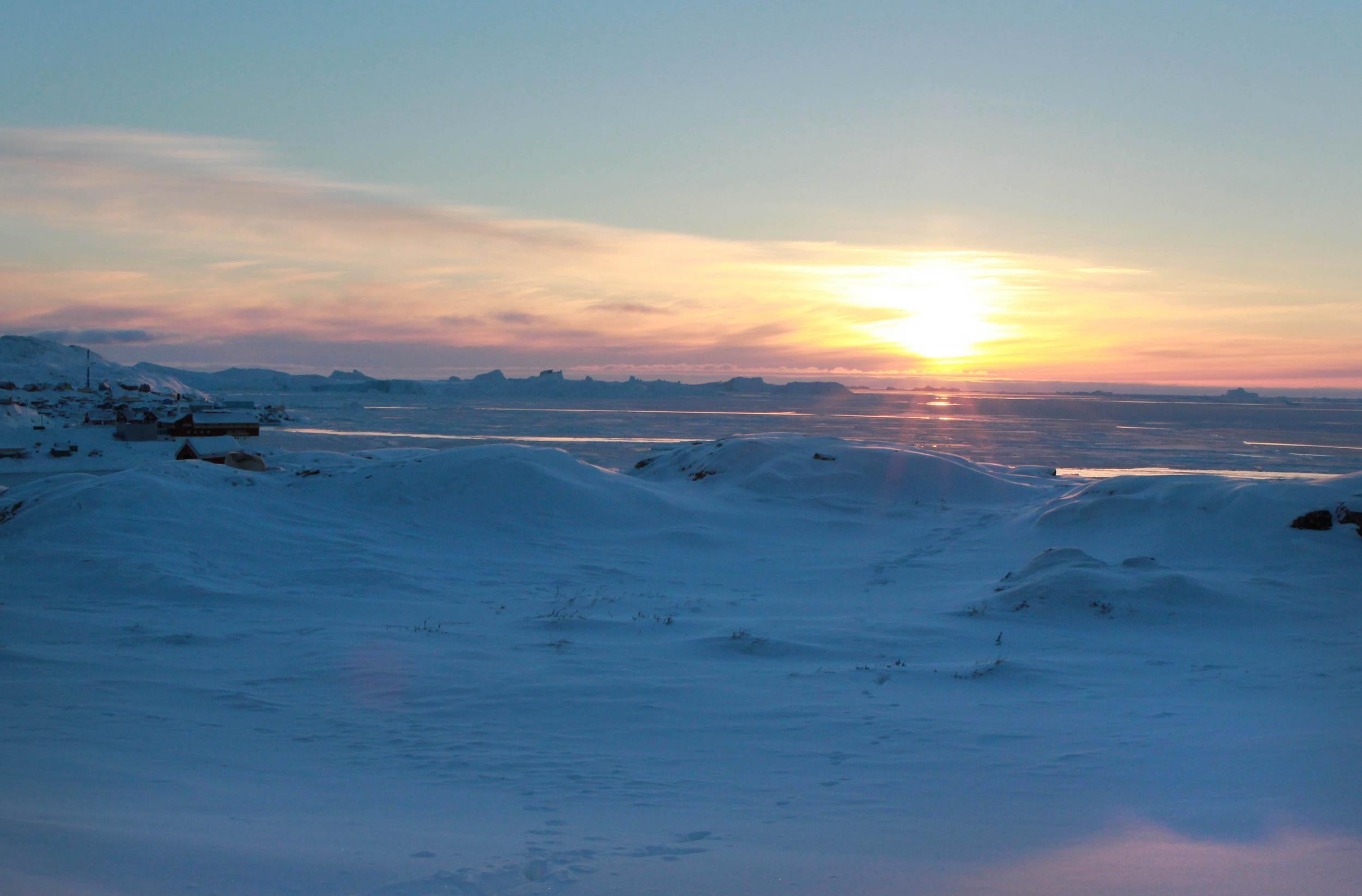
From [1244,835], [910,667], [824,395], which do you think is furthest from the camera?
[824,395]

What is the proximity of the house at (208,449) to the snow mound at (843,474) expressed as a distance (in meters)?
13.8

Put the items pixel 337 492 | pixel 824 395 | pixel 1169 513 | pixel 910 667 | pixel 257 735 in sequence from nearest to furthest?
pixel 257 735 < pixel 910 667 < pixel 1169 513 < pixel 337 492 < pixel 824 395

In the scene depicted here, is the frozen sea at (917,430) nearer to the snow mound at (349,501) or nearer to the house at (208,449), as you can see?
the house at (208,449)

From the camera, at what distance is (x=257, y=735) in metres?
6.41

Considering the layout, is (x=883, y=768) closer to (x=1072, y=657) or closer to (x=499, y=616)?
(x=1072, y=657)

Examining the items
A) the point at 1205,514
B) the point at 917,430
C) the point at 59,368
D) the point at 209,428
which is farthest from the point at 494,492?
the point at 59,368

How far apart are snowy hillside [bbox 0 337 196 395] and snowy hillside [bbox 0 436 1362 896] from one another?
312 ft

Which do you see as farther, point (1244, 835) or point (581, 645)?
point (581, 645)

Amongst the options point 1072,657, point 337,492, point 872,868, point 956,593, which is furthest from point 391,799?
point 337,492

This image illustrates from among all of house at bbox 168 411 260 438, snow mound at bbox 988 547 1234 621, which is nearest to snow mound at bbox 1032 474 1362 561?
snow mound at bbox 988 547 1234 621

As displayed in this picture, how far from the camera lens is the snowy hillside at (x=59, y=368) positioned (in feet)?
322

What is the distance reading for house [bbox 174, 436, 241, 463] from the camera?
29.0 m

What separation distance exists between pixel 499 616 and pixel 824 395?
131365 millimetres

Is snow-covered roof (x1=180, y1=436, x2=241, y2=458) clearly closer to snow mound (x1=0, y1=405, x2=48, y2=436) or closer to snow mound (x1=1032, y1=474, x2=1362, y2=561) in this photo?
snow mound (x1=0, y1=405, x2=48, y2=436)
